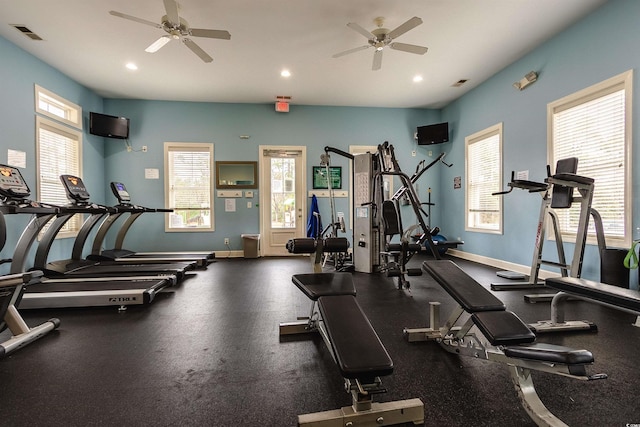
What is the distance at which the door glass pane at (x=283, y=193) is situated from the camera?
650 cm

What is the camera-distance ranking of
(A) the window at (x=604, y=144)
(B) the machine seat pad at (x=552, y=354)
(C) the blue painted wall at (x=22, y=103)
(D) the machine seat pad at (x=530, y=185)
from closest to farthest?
(B) the machine seat pad at (x=552, y=354), (D) the machine seat pad at (x=530, y=185), (A) the window at (x=604, y=144), (C) the blue painted wall at (x=22, y=103)

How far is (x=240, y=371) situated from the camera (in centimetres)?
178

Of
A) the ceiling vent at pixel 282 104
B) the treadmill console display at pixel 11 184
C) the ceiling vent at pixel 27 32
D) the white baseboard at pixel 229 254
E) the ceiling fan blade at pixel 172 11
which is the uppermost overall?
the ceiling vent at pixel 27 32

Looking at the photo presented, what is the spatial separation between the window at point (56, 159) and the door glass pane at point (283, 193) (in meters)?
3.56

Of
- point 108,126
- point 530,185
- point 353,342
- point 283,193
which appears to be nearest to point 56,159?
point 108,126

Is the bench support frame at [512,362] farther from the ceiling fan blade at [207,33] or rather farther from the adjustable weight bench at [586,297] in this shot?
the ceiling fan blade at [207,33]

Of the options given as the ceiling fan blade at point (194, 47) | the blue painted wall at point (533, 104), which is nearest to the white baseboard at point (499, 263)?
the blue painted wall at point (533, 104)

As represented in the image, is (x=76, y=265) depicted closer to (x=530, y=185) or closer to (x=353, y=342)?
(x=353, y=342)

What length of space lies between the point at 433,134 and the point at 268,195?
3.87 meters

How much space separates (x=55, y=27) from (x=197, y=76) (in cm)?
183

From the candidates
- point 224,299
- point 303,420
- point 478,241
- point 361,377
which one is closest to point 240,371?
point 303,420

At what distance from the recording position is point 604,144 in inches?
134

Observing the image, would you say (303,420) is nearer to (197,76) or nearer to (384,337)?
(384,337)

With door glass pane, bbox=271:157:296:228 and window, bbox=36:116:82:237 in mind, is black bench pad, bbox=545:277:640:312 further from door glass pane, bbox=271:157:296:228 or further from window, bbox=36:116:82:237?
window, bbox=36:116:82:237
